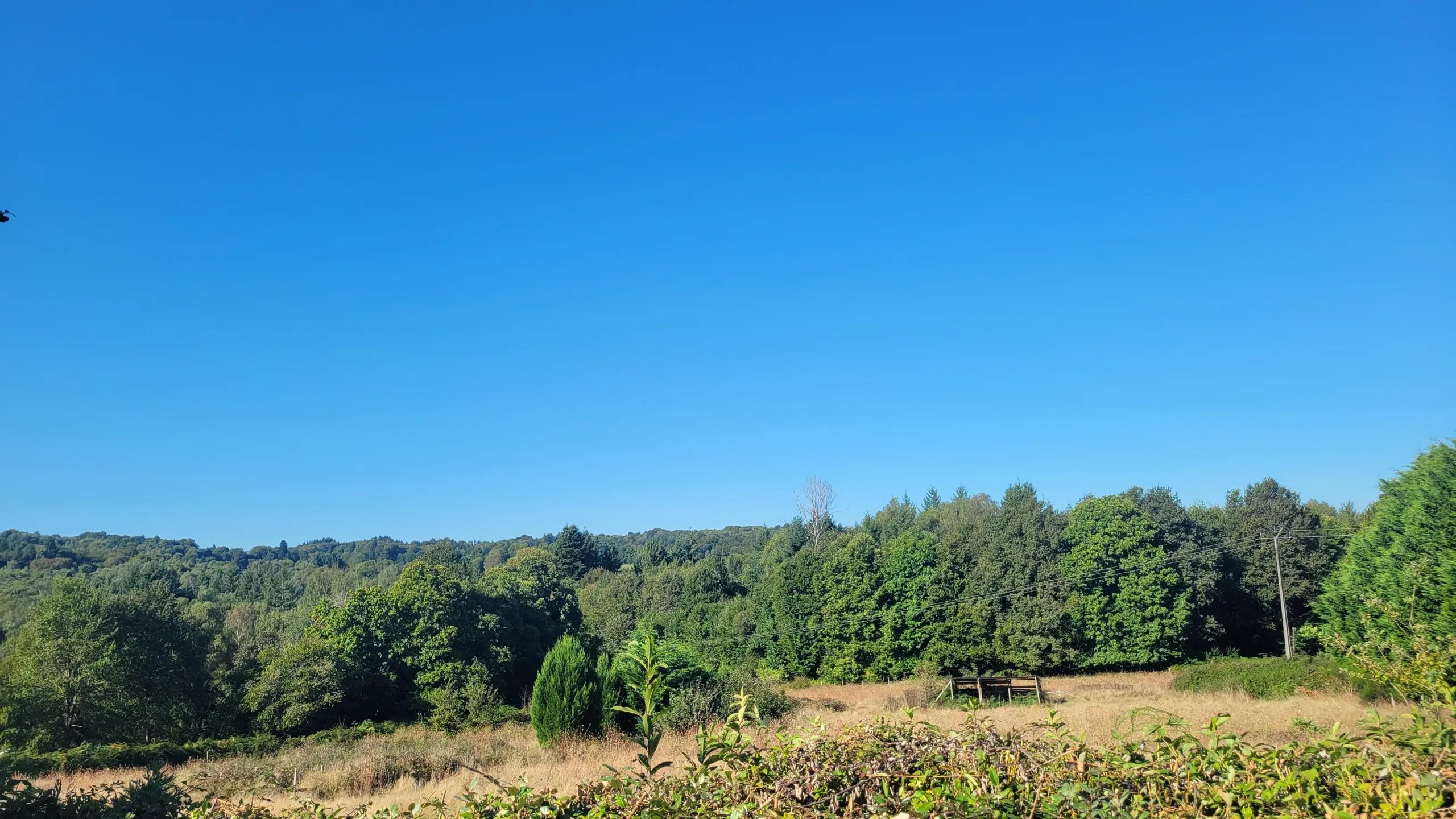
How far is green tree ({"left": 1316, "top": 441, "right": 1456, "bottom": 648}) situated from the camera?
54.2ft

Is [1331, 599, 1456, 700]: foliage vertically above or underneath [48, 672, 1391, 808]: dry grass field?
above

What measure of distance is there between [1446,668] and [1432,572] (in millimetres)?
15161

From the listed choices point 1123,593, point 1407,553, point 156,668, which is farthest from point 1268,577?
point 156,668

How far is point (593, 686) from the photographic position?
18.4 m

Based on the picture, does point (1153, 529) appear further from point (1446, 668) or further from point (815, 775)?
point (815, 775)

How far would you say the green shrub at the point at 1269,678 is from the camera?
68.4ft

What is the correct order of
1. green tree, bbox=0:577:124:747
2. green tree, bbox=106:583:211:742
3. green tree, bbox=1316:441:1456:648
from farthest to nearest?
green tree, bbox=106:583:211:742
green tree, bbox=0:577:124:747
green tree, bbox=1316:441:1456:648

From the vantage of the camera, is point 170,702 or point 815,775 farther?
point 170,702

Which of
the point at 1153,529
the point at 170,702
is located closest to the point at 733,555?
the point at 1153,529

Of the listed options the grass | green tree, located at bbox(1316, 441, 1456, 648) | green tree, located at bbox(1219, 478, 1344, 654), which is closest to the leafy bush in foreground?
the grass

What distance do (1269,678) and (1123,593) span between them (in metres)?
14.7

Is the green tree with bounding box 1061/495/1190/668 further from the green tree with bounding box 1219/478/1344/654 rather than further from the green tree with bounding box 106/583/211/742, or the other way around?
the green tree with bounding box 106/583/211/742

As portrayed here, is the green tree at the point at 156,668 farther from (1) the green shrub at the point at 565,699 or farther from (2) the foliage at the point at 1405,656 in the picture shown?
(2) the foliage at the point at 1405,656

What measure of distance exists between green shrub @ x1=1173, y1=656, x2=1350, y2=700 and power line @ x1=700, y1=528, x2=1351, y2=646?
882 cm
